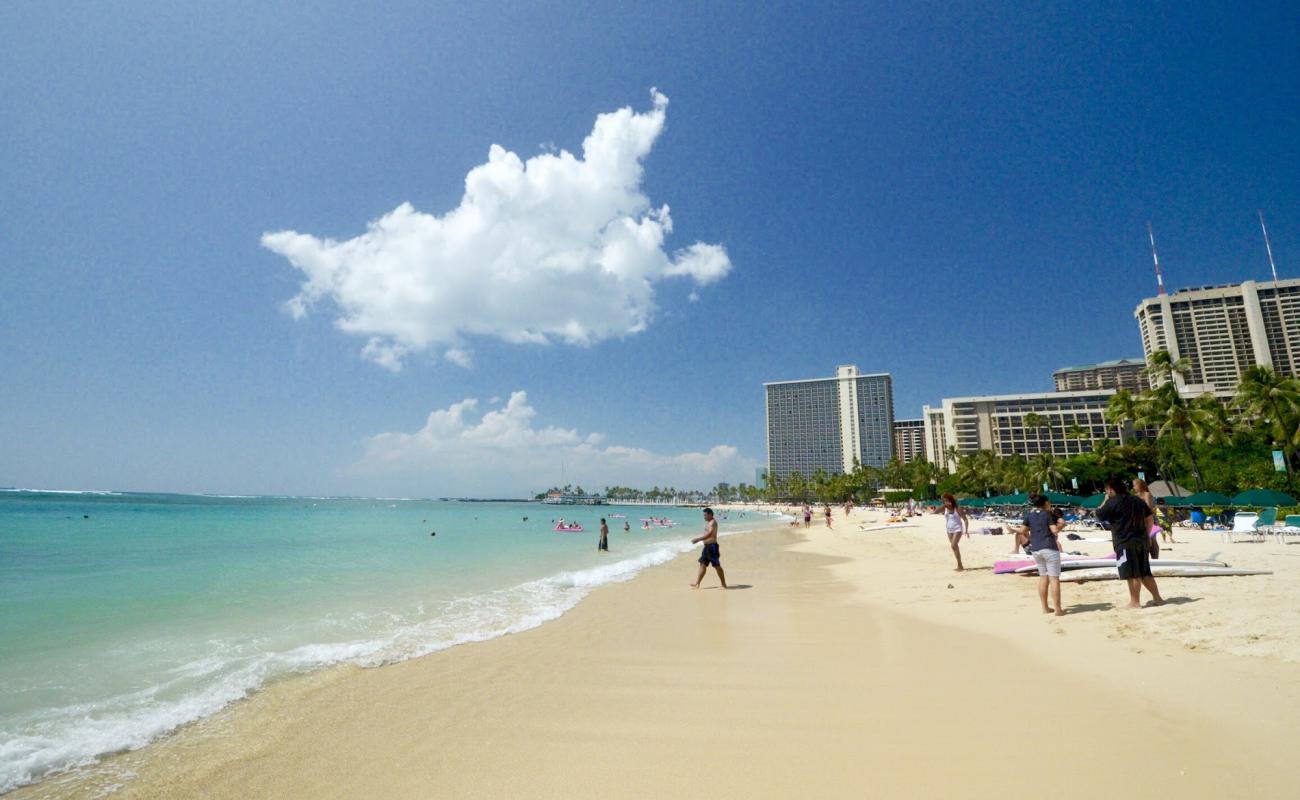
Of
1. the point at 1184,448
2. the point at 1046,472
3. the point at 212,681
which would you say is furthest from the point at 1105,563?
the point at 1046,472

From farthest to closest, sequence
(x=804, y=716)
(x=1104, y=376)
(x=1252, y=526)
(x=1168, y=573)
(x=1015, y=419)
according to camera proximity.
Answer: (x=1104, y=376), (x=1015, y=419), (x=1252, y=526), (x=1168, y=573), (x=804, y=716)

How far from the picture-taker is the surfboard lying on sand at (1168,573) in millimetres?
9367

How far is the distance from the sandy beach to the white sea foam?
0.36 m

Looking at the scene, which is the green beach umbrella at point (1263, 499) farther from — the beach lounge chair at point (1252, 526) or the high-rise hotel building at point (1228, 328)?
the high-rise hotel building at point (1228, 328)

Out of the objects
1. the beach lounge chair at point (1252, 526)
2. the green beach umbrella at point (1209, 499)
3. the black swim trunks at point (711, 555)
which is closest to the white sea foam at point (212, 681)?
the black swim trunks at point (711, 555)

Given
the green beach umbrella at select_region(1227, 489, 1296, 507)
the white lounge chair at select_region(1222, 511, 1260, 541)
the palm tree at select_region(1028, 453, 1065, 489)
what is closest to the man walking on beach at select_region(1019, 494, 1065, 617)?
the white lounge chair at select_region(1222, 511, 1260, 541)

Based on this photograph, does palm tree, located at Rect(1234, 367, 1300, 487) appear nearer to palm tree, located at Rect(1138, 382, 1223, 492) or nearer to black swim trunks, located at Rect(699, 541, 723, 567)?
palm tree, located at Rect(1138, 382, 1223, 492)

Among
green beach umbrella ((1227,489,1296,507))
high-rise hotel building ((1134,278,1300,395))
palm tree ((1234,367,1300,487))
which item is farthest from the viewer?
high-rise hotel building ((1134,278,1300,395))

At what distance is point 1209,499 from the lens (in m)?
27.8

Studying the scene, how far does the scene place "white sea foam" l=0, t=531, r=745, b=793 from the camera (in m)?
4.62

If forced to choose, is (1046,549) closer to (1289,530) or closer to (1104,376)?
(1289,530)

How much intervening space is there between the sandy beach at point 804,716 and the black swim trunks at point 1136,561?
50cm

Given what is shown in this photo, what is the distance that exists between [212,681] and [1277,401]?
61170 millimetres

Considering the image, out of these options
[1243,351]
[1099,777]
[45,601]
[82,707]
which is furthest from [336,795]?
[1243,351]
